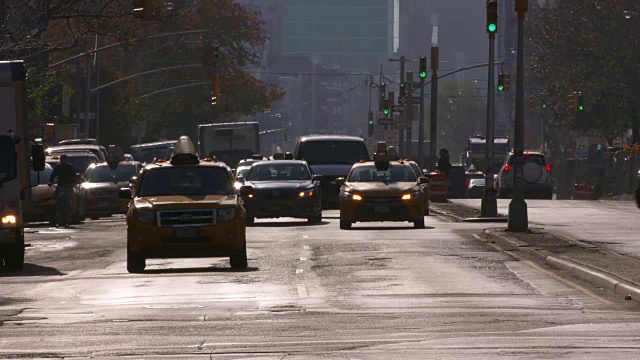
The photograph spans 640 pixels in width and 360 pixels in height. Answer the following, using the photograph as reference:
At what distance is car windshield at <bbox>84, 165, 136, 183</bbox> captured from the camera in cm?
4791

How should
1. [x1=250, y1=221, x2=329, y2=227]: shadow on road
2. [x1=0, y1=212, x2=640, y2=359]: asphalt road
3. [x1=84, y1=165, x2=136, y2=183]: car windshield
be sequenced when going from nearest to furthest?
[x1=0, y1=212, x2=640, y2=359]: asphalt road < [x1=250, y1=221, x2=329, y2=227]: shadow on road < [x1=84, y1=165, x2=136, y2=183]: car windshield

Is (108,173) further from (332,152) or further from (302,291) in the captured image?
(302,291)

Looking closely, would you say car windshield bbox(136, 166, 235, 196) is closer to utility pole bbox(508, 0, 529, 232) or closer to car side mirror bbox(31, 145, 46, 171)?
car side mirror bbox(31, 145, 46, 171)

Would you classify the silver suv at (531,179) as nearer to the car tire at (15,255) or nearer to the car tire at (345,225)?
the car tire at (345,225)

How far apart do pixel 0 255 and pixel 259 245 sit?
20.2 ft

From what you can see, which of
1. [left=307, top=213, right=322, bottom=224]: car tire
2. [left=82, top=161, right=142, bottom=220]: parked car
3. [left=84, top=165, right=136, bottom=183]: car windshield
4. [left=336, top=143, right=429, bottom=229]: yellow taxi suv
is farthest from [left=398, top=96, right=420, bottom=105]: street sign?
[left=336, top=143, right=429, bottom=229]: yellow taxi suv

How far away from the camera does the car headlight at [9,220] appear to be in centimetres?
2441

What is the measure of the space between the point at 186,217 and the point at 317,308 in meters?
6.03

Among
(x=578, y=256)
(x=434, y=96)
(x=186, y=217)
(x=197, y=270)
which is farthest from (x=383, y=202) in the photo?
(x=434, y=96)

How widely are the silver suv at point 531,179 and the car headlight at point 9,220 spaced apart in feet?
124

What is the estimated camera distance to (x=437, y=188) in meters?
53.7

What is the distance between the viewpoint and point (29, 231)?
39.3m

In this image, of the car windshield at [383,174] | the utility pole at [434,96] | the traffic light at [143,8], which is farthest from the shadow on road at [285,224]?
the utility pole at [434,96]

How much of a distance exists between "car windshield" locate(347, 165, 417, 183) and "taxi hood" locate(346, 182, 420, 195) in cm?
50
